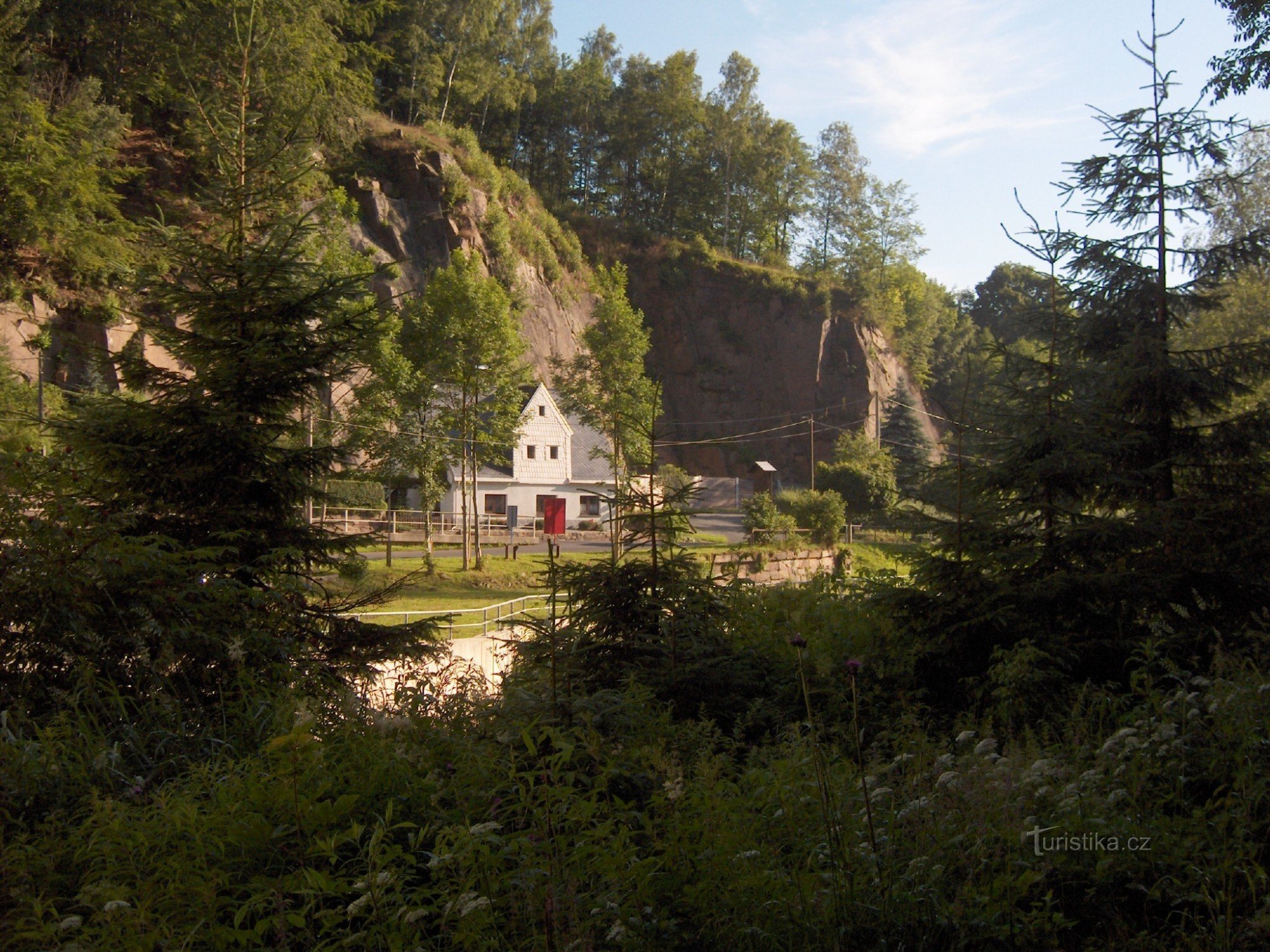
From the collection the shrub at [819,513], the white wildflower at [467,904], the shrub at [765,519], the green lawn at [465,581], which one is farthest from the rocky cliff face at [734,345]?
the white wildflower at [467,904]

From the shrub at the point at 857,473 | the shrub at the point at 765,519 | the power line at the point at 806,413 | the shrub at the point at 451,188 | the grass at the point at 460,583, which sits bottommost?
the grass at the point at 460,583

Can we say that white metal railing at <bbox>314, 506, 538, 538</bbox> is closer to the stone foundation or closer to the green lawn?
the green lawn

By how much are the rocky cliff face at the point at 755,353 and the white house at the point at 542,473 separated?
17009 millimetres

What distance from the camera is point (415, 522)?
125ft

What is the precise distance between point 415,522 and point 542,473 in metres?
10.8

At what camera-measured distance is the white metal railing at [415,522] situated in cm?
3381

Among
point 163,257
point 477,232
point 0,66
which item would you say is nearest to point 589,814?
point 163,257

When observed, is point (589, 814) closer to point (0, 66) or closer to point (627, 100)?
point (0, 66)

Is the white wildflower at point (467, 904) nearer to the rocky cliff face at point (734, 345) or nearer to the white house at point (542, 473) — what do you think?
the white house at point (542, 473)

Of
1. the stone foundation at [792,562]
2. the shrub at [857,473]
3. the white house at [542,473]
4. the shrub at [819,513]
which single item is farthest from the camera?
the shrub at [857,473]

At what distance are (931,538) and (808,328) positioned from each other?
62016 millimetres

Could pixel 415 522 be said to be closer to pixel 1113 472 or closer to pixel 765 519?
pixel 765 519

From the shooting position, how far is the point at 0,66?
33656 millimetres

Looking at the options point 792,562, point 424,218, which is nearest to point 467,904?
point 792,562
